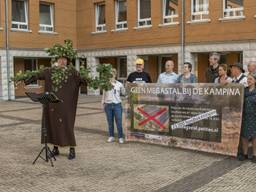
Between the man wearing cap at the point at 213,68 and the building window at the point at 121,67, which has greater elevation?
the building window at the point at 121,67

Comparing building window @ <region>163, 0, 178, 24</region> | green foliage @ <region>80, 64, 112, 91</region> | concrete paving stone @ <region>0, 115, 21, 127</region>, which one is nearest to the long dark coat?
green foliage @ <region>80, 64, 112, 91</region>

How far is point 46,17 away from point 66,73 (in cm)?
1935

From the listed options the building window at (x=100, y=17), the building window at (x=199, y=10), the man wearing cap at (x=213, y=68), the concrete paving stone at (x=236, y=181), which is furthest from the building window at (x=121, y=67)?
the concrete paving stone at (x=236, y=181)

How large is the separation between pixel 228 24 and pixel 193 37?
203 centimetres

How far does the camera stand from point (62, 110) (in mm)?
7453

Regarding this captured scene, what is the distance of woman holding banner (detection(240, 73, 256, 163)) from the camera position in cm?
729

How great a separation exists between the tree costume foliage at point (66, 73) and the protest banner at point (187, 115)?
1567 millimetres

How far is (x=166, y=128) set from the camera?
340 inches

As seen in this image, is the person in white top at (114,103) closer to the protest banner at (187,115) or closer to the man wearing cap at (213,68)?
the protest banner at (187,115)

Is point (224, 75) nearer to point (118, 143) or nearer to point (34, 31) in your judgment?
point (118, 143)

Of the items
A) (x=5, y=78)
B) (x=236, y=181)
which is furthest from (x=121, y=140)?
(x=5, y=78)

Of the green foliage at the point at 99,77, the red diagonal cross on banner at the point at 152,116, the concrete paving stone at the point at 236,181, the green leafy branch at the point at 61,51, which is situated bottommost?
the concrete paving stone at the point at 236,181

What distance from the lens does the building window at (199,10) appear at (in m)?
20.7

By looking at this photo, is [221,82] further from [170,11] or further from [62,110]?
[170,11]
